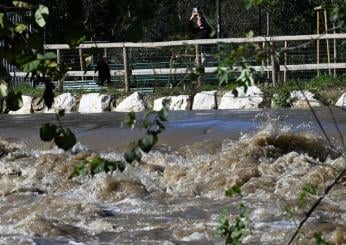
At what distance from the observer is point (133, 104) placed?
17.2 m

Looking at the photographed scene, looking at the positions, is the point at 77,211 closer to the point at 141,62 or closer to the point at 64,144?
the point at 64,144

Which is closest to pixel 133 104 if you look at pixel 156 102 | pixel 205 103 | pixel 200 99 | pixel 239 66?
pixel 156 102

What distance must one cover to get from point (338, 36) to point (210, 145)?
724 centimetres

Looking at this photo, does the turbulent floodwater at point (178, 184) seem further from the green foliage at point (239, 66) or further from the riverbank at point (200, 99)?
the green foliage at point (239, 66)

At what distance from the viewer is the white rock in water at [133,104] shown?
17.1 meters

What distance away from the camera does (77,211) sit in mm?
Answer: 7828

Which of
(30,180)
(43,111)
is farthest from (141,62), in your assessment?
(30,180)

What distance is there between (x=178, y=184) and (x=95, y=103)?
28.7 feet

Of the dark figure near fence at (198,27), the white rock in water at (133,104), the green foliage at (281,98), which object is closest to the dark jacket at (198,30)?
the dark figure near fence at (198,27)

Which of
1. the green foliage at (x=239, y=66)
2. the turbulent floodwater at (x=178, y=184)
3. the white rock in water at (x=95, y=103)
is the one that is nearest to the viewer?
the green foliage at (x=239, y=66)

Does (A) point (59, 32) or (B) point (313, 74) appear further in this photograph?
(B) point (313, 74)

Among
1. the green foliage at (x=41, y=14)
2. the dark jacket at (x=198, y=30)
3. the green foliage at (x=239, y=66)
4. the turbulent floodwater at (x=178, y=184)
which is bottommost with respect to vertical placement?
the turbulent floodwater at (x=178, y=184)

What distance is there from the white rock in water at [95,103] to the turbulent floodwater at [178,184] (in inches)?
174

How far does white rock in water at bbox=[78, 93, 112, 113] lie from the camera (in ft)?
58.0
